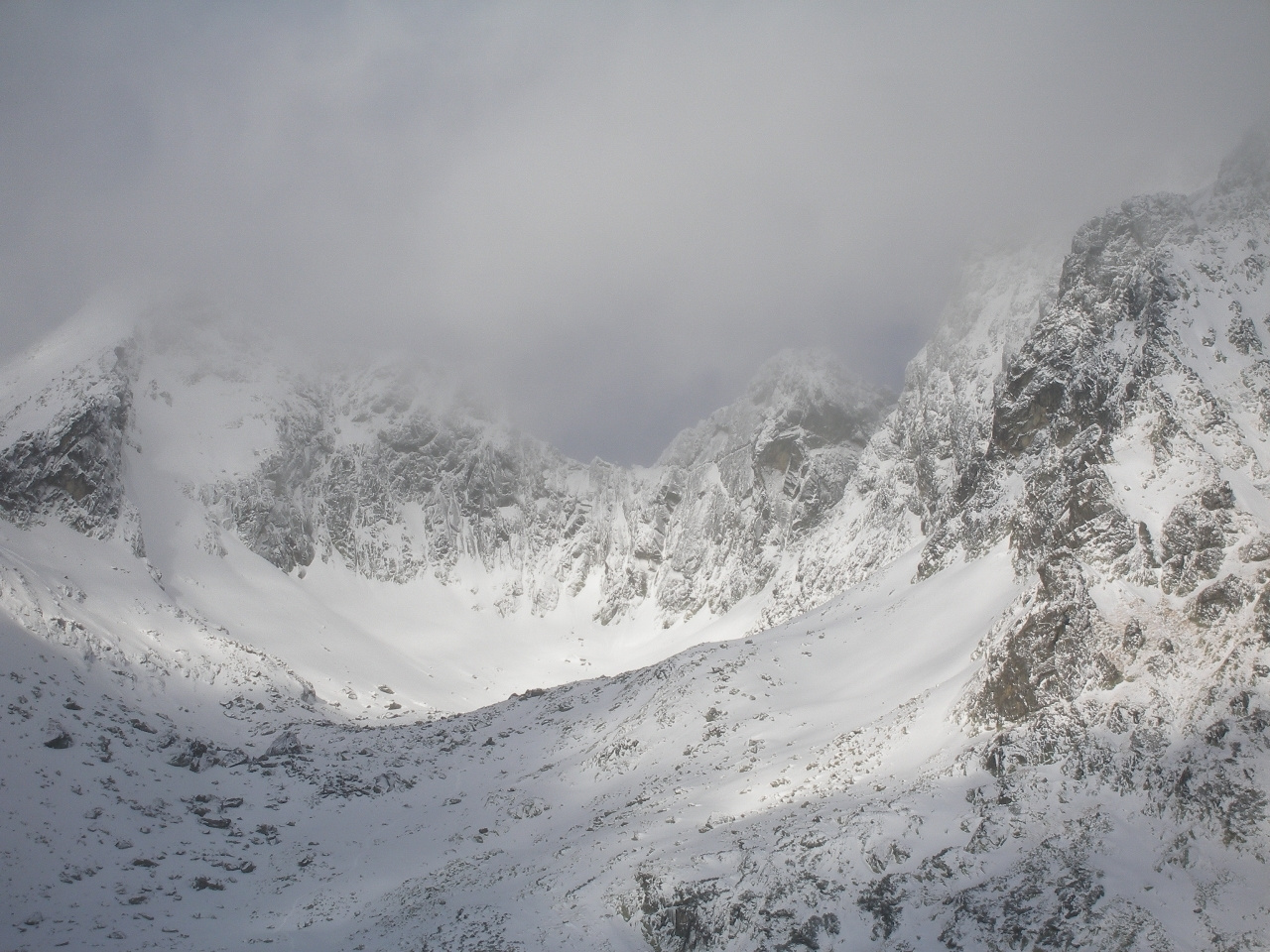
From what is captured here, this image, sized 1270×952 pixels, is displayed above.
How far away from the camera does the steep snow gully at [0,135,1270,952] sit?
60.3ft

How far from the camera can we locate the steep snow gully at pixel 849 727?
18375 mm

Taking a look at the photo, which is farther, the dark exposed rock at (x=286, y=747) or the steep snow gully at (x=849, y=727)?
the dark exposed rock at (x=286, y=747)

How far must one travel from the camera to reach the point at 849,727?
104 feet

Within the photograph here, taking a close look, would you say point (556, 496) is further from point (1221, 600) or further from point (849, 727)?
point (1221, 600)

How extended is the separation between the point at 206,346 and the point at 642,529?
290 feet

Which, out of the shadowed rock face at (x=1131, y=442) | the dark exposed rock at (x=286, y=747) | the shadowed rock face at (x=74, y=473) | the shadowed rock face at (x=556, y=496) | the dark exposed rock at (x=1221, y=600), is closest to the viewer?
the dark exposed rock at (x=1221, y=600)

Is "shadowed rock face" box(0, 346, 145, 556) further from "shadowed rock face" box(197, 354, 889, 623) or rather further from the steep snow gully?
"shadowed rock face" box(197, 354, 889, 623)

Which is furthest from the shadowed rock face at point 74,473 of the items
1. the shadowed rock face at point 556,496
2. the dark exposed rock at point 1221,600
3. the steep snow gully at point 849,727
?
the dark exposed rock at point 1221,600

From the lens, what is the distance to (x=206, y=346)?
137 m

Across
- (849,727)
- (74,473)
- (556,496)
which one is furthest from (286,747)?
(556,496)

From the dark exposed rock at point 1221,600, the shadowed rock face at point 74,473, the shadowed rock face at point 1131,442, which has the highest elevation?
the shadowed rock face at point 74,473

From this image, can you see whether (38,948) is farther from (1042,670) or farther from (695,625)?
(695,625)

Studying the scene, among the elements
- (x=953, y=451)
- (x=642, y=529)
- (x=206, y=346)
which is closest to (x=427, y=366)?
(x=206, y=346)

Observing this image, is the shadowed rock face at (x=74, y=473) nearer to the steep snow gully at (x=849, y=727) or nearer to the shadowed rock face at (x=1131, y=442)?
the steep snow gully at (x=849, y=727)
